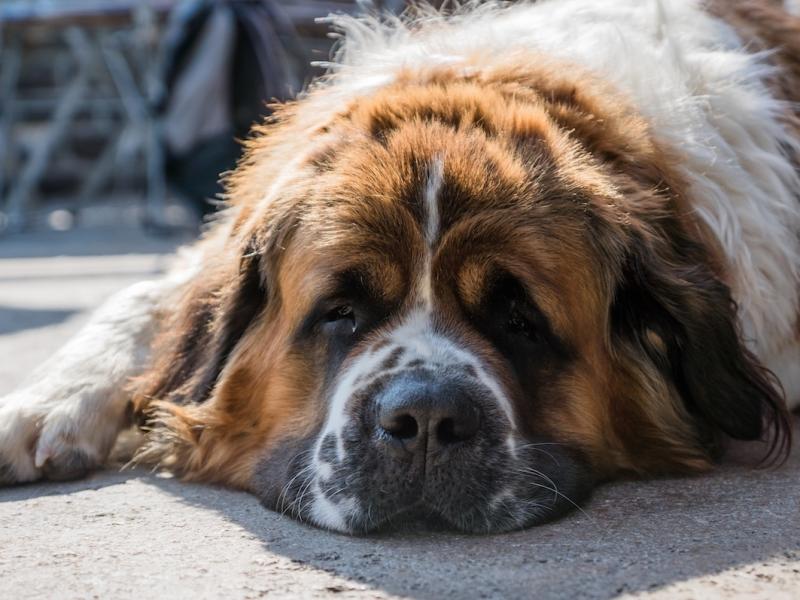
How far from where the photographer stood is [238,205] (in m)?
3.01

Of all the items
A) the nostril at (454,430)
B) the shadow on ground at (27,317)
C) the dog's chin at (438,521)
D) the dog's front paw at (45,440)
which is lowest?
the shadow on ground at (27,317)

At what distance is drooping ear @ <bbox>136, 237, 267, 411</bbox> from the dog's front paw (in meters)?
0.18

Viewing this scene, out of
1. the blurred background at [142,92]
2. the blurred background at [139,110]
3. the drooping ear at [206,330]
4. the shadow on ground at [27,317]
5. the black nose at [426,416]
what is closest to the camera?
the black nose at [426,416]

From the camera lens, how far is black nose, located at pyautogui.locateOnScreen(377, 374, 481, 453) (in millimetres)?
2121

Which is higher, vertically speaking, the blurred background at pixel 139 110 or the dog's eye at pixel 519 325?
the dog's eye at pixel 519 325

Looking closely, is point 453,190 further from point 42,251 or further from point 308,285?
point 42,251

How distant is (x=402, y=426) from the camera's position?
215 centimetres

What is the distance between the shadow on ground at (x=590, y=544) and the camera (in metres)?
1.88

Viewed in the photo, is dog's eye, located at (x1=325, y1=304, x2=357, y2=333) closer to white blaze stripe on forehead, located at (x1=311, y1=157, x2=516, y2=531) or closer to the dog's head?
the dog's head

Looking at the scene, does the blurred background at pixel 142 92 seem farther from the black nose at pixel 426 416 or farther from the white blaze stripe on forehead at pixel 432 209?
the black nose at pixel 426 416

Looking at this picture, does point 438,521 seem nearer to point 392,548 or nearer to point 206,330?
point 392,548

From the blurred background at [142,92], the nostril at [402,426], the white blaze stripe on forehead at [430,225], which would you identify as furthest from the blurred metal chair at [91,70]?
the nostril at [402,426]

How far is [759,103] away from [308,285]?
53.3 inches

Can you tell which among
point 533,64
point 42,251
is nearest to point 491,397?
point 533,64
